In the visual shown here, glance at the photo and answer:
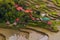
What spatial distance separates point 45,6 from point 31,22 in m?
0.39

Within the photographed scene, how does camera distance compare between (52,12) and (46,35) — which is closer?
(46,35)

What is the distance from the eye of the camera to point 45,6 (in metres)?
3.75

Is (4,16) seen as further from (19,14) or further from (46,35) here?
A: (46,35)

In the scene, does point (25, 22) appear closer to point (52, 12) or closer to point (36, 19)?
point (36, 19)

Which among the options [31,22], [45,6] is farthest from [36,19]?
[45,6]

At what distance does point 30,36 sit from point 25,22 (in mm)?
224

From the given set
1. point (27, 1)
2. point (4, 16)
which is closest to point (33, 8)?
point (27, 1)

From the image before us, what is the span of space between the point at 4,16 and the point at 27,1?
1.44ft

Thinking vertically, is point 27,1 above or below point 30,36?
above

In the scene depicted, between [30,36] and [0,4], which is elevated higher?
[0,4]

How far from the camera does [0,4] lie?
3.53 metres

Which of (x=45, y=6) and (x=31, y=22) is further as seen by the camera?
(x=45, y=6)

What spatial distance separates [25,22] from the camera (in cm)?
348

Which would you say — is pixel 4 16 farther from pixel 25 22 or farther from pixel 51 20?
pixel 51 20
